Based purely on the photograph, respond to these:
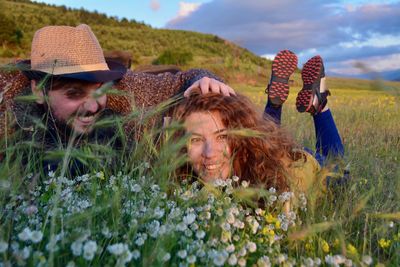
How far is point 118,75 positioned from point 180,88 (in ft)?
2.36

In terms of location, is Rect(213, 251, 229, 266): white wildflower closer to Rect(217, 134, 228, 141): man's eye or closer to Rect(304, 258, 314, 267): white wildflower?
Rect(304, 258, 314, 267): white wildflower

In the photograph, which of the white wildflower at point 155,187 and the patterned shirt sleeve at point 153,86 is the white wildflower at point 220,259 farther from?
the patterned shirt sleeve at point 153,86

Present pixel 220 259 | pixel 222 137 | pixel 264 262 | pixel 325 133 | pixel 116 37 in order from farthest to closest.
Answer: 1. pixel 116 37
2. pixel 325 133
3. pixel 222 137
4. pixel 264 262
5. pixel 220 259

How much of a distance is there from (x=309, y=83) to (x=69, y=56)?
2483 millimetres

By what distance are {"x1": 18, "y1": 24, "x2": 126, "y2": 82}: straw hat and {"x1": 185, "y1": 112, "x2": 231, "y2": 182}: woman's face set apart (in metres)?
0.91

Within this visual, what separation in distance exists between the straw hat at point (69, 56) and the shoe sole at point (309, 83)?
196 cm

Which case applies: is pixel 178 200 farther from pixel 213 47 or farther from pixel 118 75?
pixel 213 47

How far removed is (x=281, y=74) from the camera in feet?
16.0

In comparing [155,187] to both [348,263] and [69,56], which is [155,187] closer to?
[348,263]

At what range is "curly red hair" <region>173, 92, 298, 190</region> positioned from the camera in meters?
3.35

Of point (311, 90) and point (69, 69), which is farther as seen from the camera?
point (311, 90)

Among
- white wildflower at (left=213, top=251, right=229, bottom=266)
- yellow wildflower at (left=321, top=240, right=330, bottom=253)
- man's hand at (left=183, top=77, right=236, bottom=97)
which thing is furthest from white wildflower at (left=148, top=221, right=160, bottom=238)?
man's hand at (left=183, top=77, right=236, bottom=97)

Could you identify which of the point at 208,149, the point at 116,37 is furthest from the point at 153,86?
the point at 116,37

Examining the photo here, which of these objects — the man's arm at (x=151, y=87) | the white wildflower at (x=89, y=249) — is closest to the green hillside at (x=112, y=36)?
the man's arm at (x=151, y=87)
